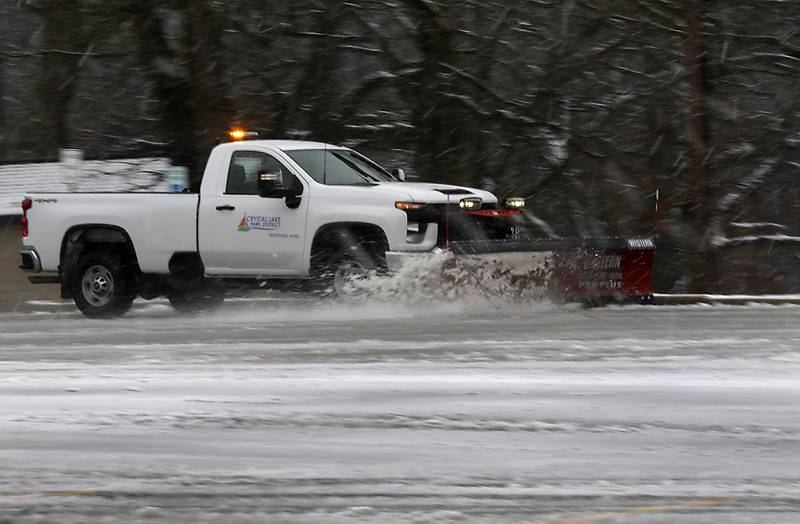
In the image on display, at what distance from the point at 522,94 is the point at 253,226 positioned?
8262 mm

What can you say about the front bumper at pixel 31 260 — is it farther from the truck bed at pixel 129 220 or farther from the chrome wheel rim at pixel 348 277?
the chrome wheel rim at pixel 348 277

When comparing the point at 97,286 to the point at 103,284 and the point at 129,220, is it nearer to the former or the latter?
the point at 103,284

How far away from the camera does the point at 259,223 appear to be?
43.8 feet

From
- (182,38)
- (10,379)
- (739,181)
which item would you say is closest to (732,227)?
(739,181)

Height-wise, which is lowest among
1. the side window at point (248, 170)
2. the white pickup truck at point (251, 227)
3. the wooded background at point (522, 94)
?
the white pickup truck at point (251, 227)

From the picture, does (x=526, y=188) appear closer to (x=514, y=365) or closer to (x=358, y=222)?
(x=358, y=222)

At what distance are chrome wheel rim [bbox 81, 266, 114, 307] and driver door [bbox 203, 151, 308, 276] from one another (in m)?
1.34

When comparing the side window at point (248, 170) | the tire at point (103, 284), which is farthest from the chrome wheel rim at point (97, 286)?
the side window at point (248, 170)

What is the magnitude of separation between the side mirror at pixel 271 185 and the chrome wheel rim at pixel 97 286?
2.37m

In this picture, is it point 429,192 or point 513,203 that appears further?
point 513,203

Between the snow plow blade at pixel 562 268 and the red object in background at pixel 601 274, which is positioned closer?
the snow plow blade at pixel 562 268

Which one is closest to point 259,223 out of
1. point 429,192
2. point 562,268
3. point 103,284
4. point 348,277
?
point 348,277

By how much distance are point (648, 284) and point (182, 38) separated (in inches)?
349

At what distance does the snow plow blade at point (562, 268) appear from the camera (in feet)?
41.7
